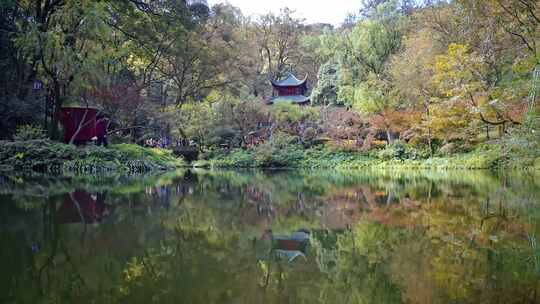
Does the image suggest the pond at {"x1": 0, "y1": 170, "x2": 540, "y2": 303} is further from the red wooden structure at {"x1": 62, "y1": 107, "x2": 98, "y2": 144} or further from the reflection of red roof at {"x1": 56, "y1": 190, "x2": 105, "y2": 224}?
the red wooden structure at {"x1": 62, "y1": 107, "x2": 98, "y2": 144}

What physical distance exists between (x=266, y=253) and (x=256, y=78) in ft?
106

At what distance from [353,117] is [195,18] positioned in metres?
10.4

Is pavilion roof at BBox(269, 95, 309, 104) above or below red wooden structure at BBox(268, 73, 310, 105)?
below

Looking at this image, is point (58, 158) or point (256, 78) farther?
point (256, 78)

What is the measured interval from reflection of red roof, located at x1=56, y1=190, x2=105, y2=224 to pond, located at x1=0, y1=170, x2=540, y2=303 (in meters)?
0.03

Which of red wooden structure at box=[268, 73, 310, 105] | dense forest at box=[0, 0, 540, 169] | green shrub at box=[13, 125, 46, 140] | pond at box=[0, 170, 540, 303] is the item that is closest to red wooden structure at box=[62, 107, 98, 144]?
dense forest at box=[0, 0, 540, 169]

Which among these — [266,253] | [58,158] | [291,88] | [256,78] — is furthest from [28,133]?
[256,78]

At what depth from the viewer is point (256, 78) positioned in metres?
35.6

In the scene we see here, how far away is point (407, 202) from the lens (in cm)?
794

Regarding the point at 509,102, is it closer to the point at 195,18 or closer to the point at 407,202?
the point at 407,202

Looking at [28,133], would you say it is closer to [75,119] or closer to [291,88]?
[75,119]

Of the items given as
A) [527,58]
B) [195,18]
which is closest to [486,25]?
[527,58]

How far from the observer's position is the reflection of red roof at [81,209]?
557 cm

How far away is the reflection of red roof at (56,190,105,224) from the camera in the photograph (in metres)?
5.57
